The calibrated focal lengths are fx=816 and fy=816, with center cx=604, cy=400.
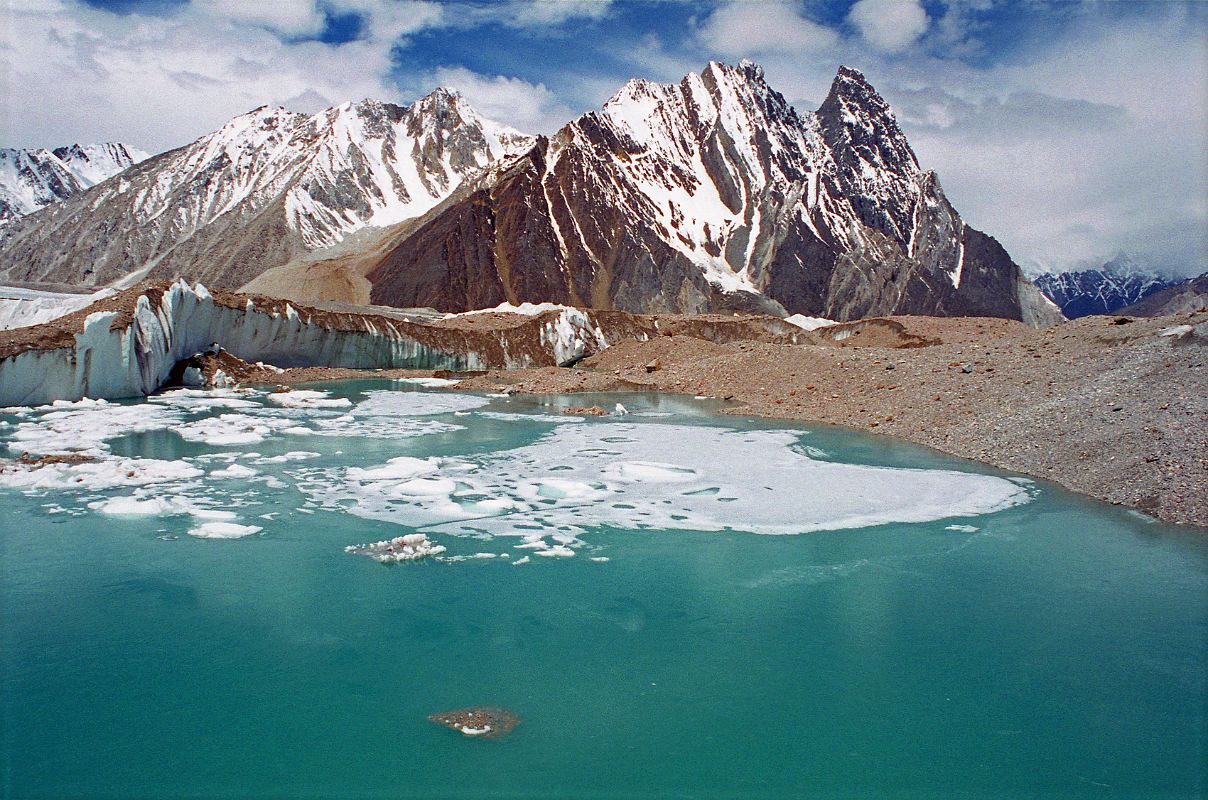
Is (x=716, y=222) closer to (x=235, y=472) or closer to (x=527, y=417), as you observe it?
(x=527, y=417)

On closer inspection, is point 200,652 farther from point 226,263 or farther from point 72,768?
point 226,263

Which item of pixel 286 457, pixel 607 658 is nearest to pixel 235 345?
pixel 286 457

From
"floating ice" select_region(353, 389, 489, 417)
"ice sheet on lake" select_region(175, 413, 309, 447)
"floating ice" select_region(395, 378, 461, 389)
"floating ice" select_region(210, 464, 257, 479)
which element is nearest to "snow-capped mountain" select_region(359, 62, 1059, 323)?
"floating ice" select_region(395, 378, 461, 389)

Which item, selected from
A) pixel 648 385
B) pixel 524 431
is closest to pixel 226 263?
pixel 648 385

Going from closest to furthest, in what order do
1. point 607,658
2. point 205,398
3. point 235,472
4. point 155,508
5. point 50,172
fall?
point 607,658 < point 155,508 < point 235,472 < point 205,398 < point 50,172

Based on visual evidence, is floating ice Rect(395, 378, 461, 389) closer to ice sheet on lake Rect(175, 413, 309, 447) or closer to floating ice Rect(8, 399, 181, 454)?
ice sheet on lake Rect(175, 413, 309, 447)

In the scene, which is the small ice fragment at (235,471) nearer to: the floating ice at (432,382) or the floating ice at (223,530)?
the floating ice at (223,530)

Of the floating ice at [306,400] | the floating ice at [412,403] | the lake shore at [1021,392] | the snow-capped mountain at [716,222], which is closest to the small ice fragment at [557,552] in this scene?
the lake shore at [1021,392]
